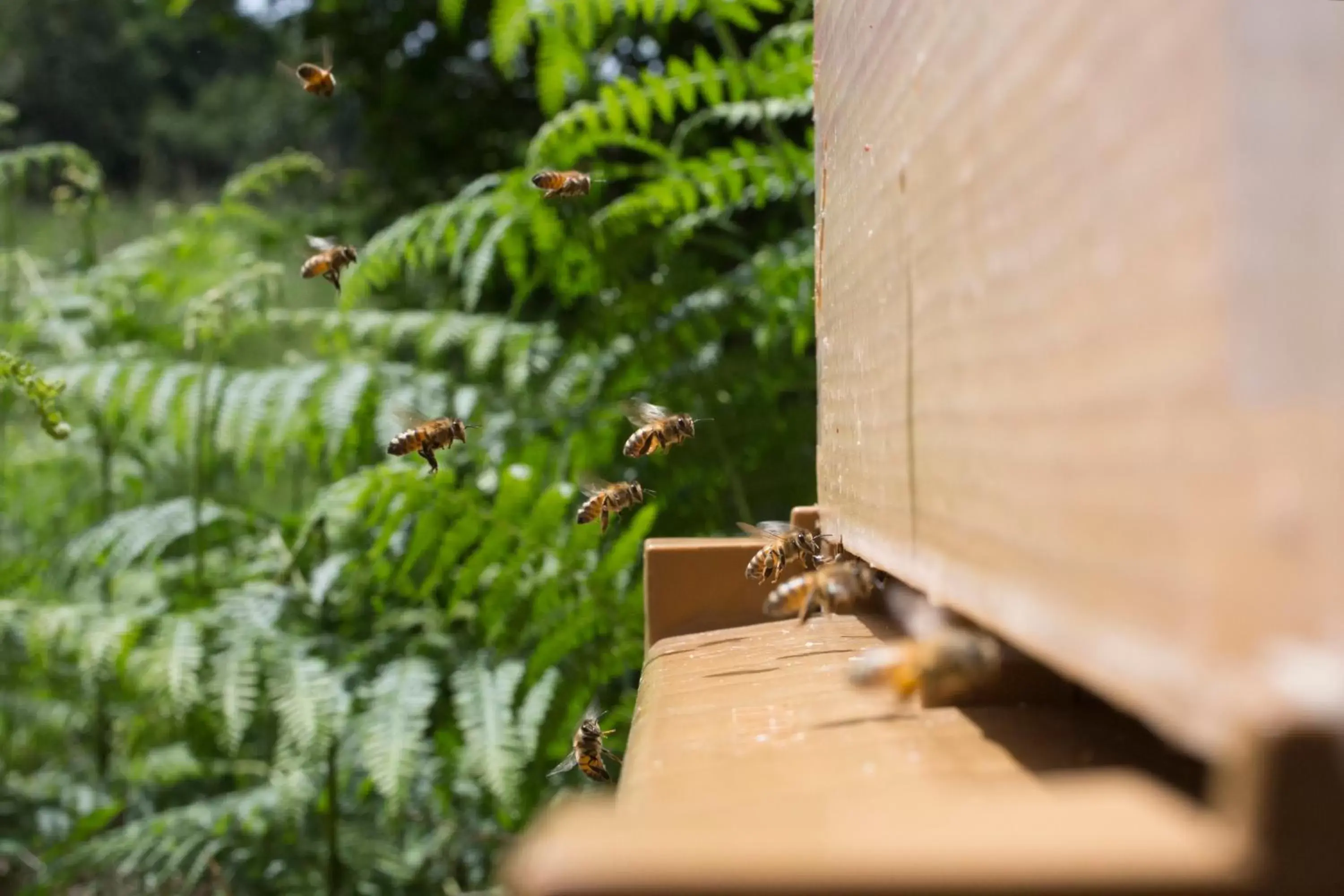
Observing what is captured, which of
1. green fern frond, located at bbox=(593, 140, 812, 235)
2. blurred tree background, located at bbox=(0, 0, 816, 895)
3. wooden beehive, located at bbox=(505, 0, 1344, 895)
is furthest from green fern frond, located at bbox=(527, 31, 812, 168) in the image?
wooden beehive, located at bbox=(505, 0, 1344, 895)

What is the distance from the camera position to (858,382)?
0.99 m

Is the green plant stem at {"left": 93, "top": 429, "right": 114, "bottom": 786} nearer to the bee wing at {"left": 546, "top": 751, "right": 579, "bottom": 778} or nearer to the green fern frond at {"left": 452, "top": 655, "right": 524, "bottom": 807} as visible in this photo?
the green fern frond at {"left": 452, "top": 655, "right": 524, "bottom": 807}

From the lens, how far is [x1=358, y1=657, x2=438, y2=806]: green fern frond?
6.88 feet

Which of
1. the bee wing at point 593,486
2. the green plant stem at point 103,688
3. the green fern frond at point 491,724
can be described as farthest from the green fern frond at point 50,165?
the bee wing at point 593,486

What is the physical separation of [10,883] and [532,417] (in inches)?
90.5

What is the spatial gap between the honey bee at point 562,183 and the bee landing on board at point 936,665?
1.71m

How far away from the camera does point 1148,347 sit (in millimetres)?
412

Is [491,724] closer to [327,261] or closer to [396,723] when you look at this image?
[396,723]

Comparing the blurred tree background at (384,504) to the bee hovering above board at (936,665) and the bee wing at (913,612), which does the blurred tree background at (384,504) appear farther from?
the bee hovering above board at (936,665)

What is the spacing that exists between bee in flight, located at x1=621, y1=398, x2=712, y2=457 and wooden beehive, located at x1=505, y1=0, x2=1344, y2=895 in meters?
0.94

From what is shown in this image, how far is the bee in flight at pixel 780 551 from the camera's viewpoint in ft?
3.68

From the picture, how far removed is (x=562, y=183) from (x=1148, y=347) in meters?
1.95

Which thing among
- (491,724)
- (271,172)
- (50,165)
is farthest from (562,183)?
(50,165)

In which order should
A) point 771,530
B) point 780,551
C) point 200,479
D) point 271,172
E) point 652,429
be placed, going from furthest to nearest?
point 271,172, point 200,479, point 652,429, point 771,530, point 780,551
